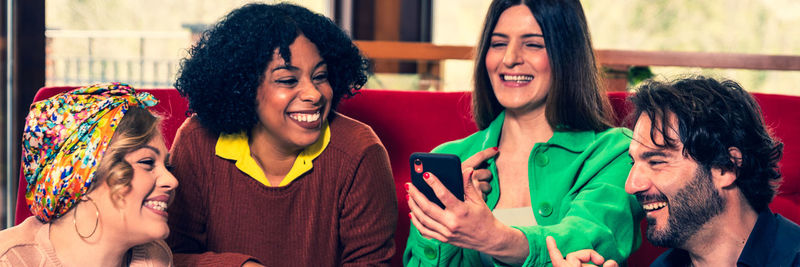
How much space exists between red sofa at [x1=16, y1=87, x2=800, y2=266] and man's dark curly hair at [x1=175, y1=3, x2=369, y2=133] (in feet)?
1.17

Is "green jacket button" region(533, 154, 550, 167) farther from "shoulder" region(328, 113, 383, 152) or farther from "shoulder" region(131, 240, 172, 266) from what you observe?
"shoulder" region(131, 240, 172, 266)

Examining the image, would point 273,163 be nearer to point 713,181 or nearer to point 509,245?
point 509,245

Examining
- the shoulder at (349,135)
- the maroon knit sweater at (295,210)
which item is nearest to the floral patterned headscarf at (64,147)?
the maroon knit sweater at (295,210)

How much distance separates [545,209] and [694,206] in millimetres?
353

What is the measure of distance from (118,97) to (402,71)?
2.97m

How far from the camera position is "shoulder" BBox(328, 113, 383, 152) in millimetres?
1783

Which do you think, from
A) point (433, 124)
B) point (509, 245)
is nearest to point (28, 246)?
point (509, 245)

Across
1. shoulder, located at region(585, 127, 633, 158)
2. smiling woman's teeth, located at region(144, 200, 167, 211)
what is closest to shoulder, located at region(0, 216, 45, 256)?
smiling woman's teeth, located at region(144, 200, 167, 211)

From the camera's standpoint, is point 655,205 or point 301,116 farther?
point 301,116

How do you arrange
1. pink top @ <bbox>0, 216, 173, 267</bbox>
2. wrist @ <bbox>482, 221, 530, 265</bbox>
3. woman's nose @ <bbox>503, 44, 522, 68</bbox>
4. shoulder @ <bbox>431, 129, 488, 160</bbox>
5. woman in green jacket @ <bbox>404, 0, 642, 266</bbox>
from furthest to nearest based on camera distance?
shoulder @ <bbox>431, 129, 488, 160</bbox>
woman's nose @ <bbox>503, 44, 522, 68</bbox>
woman in green jacket @ <bbox>404, 0, 642, 266</bbox>
wrist @ <bbox>482, 221, 530, 265</bbox>
pink top @ <bbox>0, 216, 173, 267</bbox>

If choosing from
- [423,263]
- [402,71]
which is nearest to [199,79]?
[423,263]

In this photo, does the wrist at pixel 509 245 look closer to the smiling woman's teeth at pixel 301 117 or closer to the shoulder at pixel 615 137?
the shoulder at pixel 615 137

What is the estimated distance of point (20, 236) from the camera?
1353 mm

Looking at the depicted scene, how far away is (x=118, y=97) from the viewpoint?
1.43 m
